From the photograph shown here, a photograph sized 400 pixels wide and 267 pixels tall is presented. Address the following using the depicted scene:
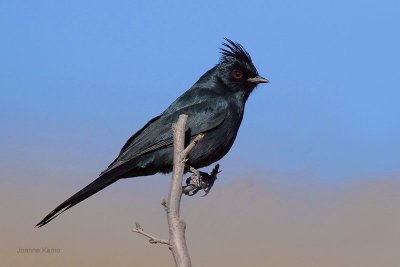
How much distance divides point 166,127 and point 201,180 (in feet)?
2.75

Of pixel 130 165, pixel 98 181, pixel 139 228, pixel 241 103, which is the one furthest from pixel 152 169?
pixel 139 228

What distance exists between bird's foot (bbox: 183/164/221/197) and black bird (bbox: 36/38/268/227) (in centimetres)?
35

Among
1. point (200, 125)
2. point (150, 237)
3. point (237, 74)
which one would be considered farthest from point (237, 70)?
point (150, 237)

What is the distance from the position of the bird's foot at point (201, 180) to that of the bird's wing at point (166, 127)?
0.47 m

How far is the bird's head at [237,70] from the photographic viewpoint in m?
8.02

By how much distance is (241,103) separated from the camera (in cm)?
781

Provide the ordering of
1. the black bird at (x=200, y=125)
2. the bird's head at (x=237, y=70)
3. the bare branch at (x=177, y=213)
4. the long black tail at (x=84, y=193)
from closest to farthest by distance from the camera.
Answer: the bare branch at (x=177, y=213) < the long black tail at (x=84, y=193) < the black bird at (x=200, y=125) < the bird's head at (x=237, y=70)

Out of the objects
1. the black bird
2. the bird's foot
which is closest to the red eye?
the black bird

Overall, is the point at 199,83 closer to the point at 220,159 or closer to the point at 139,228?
the point at 220,159

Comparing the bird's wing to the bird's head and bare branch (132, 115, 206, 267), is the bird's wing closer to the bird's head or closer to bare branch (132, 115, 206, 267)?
the bird's head

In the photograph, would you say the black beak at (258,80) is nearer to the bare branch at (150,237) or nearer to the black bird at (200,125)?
the black bird at (200,125)

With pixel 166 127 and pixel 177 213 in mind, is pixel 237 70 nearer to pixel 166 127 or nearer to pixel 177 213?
pixel 166 127

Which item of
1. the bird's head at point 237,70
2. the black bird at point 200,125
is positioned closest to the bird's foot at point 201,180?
the black bird at point 200,125

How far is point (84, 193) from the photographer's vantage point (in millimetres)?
6215
